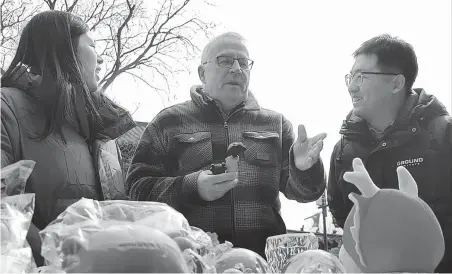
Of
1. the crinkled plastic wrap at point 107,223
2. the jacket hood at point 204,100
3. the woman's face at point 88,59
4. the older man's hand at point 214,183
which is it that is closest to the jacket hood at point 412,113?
the jacket hood at point 204,100

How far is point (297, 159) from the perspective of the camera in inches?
71.4

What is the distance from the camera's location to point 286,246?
106cm

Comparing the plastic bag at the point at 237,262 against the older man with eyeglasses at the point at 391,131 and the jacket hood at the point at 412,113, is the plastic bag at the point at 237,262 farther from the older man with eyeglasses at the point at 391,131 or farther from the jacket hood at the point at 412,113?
the jacket hood at the point at 412,113

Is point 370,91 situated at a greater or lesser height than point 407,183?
greater

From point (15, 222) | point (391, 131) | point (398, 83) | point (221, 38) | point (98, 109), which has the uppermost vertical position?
point (221, 38)

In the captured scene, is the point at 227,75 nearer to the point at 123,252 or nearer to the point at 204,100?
the point at 204,100

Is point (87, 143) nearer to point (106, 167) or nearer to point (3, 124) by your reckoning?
point (106, 167)

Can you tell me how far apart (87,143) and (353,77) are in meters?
1.20

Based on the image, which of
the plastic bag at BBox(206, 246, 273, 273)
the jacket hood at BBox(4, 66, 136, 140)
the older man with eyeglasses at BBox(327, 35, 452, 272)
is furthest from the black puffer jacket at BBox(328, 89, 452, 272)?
Result: the plastic bag at BBox(206, 246, 273, 273)

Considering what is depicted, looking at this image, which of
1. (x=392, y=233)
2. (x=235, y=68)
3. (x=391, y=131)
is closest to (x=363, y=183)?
(x=392, y=233)

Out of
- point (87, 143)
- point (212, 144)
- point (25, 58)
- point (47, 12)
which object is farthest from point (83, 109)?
point (212, 144)

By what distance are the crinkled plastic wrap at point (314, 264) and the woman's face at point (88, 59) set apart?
3.98 ft

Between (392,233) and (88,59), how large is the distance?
52.7 inches

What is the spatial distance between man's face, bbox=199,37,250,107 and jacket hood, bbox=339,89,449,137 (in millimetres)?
515
